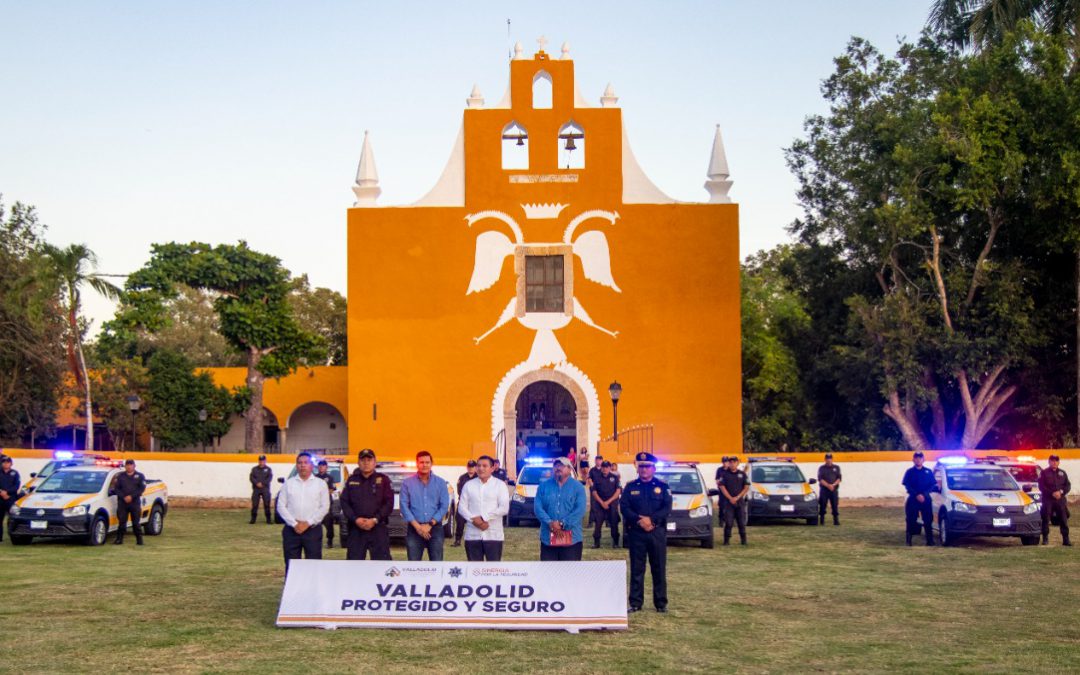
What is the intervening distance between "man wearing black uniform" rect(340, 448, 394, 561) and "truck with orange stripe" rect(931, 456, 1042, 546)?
1134cm

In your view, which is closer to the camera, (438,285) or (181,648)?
(181,648)

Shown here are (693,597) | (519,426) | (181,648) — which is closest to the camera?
(181,648)

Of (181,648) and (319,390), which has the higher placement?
(319,390)

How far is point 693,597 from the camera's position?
14.9 m

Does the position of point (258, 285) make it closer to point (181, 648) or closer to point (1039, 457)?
point (1039, 457)

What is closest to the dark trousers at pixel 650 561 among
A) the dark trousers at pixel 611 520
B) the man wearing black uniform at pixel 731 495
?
the dark trousers at pixel 611 520

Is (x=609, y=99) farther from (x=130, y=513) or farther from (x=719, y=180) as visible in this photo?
(x=130, y=513)

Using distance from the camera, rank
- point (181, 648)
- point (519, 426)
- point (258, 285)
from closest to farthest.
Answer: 1. point (181, 648)
2. point (258, 285)
3. point (519, 426)

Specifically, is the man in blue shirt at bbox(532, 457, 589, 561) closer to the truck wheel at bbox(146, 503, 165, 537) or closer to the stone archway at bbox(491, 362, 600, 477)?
the truck wheel at bbox(146, 503, 165, 537)

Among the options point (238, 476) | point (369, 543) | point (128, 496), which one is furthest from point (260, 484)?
point (369, 543)

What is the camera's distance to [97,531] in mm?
21141

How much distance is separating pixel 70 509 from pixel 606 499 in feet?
29.9

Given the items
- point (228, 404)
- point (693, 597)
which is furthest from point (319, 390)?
point (693, 597)

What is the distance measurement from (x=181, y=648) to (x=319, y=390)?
1541 inches
